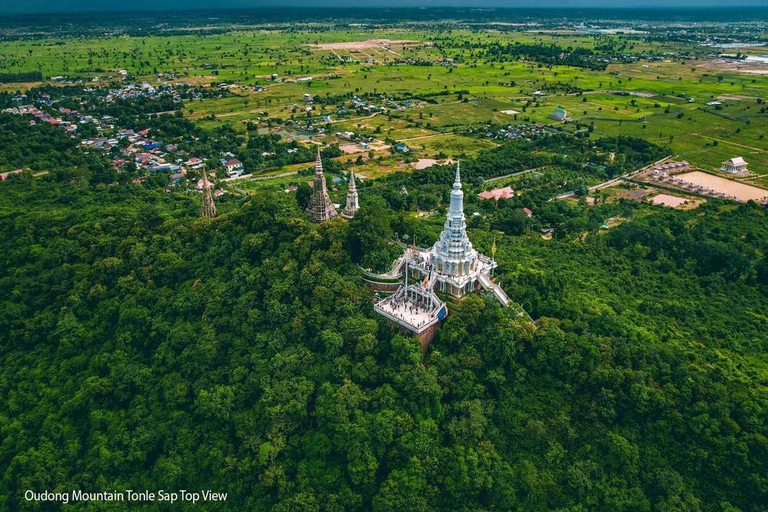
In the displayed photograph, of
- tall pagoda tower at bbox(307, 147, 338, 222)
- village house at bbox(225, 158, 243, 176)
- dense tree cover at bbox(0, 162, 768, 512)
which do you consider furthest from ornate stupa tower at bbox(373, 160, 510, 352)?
village house at bbox(225, 158, 243, 176)

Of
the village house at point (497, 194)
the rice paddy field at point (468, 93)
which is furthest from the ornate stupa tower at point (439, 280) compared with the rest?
the rice paddy field at point (468, 93)

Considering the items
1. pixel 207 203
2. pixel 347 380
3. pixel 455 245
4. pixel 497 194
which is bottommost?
pixel 497 194

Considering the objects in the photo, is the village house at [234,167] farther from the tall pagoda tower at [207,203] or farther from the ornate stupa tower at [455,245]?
the ornate stupa tower at [455,245]

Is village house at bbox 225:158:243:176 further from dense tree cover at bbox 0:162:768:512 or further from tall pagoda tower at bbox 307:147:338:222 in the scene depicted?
tall pagoda tower at bbox 307:147:338:222

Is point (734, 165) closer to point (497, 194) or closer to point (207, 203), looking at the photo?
point (497, 194)

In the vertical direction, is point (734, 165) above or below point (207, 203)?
below

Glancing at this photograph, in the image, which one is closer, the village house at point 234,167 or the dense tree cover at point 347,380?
the dense tree cover at point 347,380

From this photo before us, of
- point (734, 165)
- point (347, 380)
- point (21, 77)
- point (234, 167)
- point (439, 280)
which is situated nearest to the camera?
point (347, 380)

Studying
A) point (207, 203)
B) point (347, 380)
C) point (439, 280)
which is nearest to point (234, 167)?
point (207, 203)
